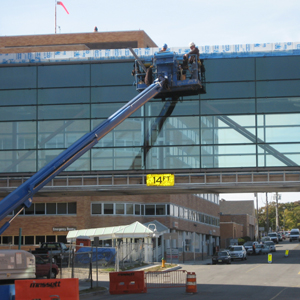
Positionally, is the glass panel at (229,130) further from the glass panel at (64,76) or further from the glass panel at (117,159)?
the glass panel at (64,76)

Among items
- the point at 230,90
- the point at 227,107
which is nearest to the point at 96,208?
the point at 227,107

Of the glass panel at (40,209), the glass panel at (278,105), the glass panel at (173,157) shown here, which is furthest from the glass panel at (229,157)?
the glass panel at (40,209)

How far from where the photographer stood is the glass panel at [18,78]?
102ft

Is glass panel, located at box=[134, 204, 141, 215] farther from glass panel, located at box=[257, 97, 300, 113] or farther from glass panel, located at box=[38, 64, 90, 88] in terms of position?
glass panel, located at box=[257, 97, 300, 113]

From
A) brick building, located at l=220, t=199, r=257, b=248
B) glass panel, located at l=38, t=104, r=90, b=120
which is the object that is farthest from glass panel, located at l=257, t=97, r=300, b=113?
brick building, located at l=220, t=199, r=257, b=248

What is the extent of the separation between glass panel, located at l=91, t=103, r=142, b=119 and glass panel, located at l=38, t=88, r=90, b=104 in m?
0.70

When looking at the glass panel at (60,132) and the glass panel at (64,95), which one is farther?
the glass panel at (64,95)

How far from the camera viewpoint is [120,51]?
30734 mm

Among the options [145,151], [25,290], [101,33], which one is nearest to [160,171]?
[145,151]

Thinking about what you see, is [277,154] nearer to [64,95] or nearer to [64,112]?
[64,112]

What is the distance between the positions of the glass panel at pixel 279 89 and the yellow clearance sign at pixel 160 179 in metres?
6.74

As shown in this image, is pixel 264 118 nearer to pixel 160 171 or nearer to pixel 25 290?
pixel 160 171

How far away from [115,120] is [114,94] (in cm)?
589

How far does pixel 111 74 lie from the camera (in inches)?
1206
